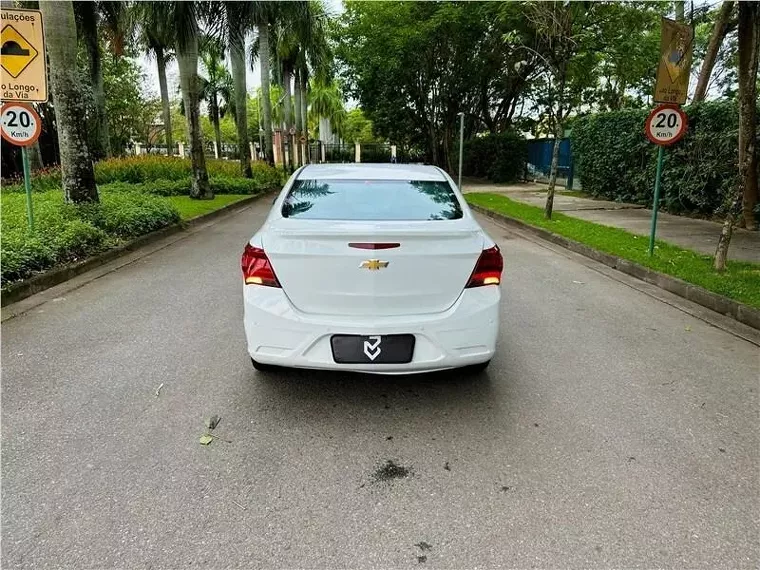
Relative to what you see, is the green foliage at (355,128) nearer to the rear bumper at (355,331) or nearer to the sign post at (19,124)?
the sign post at (19,124)

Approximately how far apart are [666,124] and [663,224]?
4.73 m

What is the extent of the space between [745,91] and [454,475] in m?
7.24

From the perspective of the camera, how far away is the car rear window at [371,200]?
3.90 metres

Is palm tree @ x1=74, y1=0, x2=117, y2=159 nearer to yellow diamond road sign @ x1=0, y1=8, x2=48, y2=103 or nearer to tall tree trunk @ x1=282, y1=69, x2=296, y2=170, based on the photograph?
tall tree trunk @ x1=282, y1=69, x2=296, y2=170

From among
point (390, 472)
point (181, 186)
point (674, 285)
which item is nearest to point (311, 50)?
point (181, 186)

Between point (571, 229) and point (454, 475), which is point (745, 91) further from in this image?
point (454, 475)

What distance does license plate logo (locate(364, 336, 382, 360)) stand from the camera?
3.28 meters

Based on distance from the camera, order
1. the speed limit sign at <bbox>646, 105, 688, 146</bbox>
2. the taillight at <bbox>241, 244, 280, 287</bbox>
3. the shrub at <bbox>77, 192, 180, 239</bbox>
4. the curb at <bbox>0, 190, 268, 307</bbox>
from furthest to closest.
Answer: the shrub at <bbox>77, 192, 180, 239</bbox> < the speed limit sign at <bbox>646, 105, 688, 146</bbox> < the curb at <bbox>0, 190, 268, 307</bbox> < the taillight at <bbox>241, 244, 280, 287</bbox>

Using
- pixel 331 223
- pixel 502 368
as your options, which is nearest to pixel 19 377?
pixel 331 223

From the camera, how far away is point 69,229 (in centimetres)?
785

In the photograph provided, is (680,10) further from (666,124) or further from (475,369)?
(475,369)

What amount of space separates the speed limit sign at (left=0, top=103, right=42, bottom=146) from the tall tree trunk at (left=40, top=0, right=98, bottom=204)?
4.91 feet

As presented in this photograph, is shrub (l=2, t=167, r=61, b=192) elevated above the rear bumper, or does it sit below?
above

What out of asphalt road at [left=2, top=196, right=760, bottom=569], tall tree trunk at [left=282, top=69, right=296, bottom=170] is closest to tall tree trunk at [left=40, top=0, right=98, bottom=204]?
asphalt road at [left=2, top=196, right=760, bottom=569]
